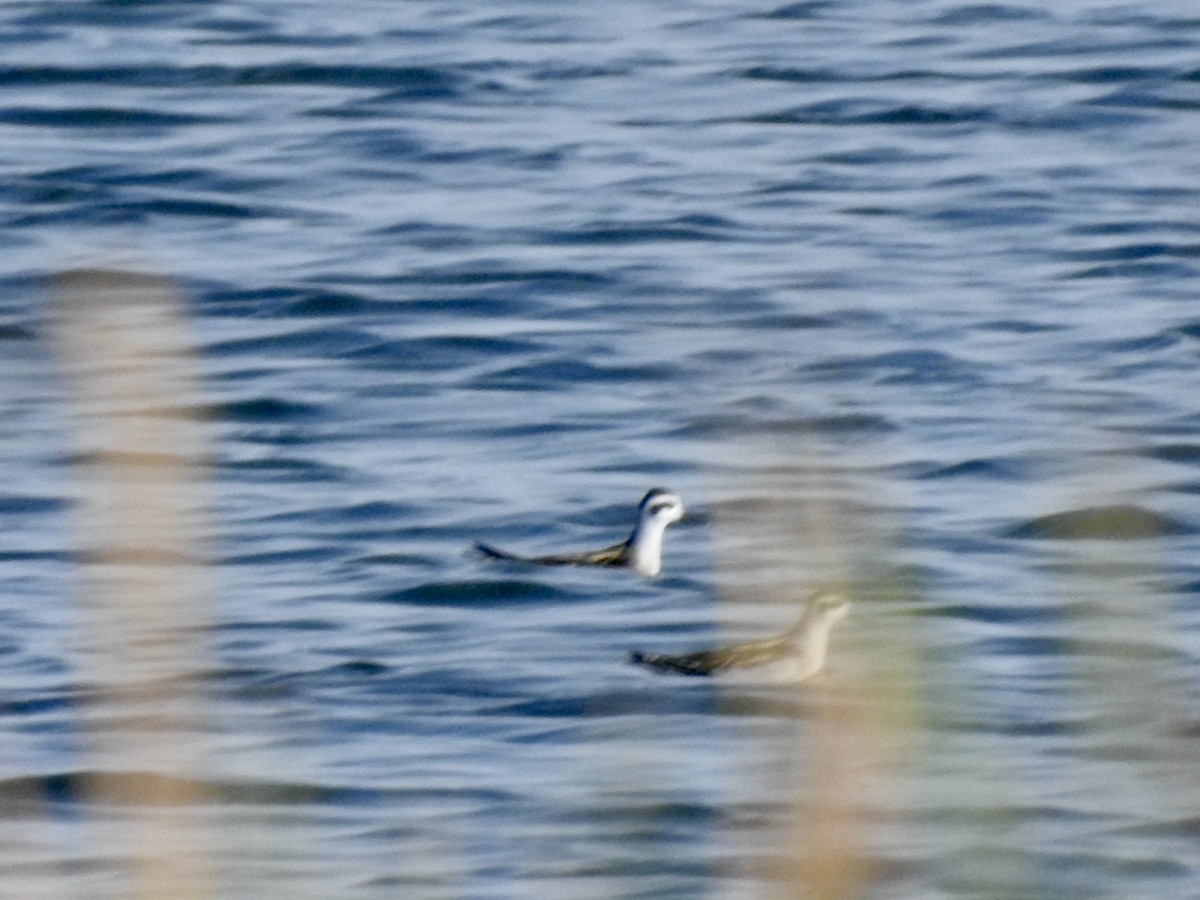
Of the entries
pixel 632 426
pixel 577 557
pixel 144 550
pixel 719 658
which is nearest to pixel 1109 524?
pixel 144 550

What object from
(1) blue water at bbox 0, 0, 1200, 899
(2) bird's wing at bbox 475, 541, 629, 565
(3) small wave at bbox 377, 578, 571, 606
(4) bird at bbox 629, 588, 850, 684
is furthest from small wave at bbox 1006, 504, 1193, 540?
(2) bird's wing at bbox 475, 541, 629, 565

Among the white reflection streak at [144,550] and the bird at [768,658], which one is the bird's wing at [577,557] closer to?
the bird at [768,658]

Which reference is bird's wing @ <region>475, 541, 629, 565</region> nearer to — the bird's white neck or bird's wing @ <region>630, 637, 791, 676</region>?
the bird's white neck

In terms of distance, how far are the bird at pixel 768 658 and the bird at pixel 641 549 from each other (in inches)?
40.4

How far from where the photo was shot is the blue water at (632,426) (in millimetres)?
4059

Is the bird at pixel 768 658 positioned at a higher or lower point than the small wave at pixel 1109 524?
lower

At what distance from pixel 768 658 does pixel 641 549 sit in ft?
5.55

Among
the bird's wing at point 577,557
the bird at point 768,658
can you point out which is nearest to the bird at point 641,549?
the bird's wing at point 577,557

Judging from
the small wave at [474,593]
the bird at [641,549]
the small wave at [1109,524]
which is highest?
the small wave at [1109,524]

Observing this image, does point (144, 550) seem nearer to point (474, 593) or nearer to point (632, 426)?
point (474, 593)

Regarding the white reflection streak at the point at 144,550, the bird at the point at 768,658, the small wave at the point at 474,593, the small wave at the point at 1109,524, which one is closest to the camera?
the white reflection streak at the point at 144,550

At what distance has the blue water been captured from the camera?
4059 millimetres

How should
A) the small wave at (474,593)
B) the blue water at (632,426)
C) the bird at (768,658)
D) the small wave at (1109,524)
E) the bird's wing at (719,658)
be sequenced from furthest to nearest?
the small wave at (474,593)
the bird's wing at (719,658)
the bird at (768,658)
the blue water at (632,426)
the small wave at (1109,524)

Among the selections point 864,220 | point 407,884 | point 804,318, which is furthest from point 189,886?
point 864,220
